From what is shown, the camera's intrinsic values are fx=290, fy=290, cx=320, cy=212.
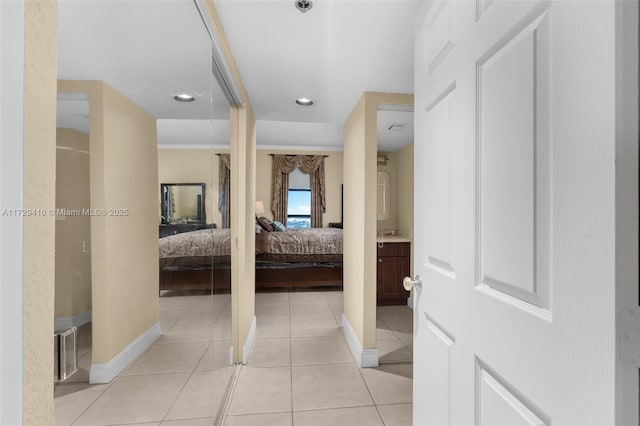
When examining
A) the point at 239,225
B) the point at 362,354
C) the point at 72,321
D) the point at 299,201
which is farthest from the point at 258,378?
the point at 299,201

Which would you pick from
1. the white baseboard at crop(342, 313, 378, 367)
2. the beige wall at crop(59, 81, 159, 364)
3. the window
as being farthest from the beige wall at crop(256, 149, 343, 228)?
the beige wall at crop(59, 81, 159, 364)

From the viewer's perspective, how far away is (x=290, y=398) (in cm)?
201

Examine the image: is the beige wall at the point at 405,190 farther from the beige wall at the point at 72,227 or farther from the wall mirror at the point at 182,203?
the beige wall at the point at 72,227

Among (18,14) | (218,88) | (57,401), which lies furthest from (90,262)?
(218,88)

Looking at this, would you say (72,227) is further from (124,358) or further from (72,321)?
(124,358)

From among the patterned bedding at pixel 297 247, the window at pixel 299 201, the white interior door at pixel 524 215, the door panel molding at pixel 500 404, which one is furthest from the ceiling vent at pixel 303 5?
the window at pixel 299 201

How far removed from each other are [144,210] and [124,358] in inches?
16.7

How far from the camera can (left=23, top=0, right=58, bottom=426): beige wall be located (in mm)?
456

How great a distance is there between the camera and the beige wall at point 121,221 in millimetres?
621

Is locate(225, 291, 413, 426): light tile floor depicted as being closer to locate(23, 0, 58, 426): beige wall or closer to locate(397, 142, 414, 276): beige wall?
locate(397, 142, 414, 276): beige wall

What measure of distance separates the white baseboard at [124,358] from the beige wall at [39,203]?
0.13 m

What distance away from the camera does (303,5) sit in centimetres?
144

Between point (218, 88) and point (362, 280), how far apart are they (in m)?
1.85

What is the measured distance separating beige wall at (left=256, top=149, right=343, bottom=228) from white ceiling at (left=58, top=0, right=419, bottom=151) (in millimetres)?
3962
